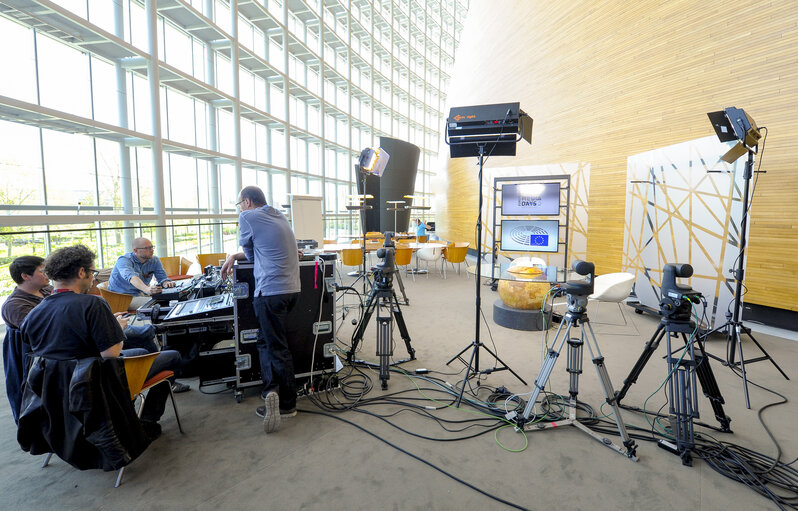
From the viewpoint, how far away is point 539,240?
6754 millimetres

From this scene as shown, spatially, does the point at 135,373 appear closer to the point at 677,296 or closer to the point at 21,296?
the point at 21,296

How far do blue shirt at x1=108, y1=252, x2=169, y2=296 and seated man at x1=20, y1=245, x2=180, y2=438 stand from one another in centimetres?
189

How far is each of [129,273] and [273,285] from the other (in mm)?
2031

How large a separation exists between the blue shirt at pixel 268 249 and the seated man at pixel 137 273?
5.27 feet

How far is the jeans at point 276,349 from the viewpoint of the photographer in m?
2.46

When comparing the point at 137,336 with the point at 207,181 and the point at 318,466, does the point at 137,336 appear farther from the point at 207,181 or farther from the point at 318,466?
the point at 207,181

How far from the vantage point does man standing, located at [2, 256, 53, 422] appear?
1955mm

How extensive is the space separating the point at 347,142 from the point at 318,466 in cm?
1255

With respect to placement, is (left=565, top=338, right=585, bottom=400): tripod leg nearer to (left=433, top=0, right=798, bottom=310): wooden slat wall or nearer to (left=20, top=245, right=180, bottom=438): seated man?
(left=20, top=245, right=180, bottom=438): seated man

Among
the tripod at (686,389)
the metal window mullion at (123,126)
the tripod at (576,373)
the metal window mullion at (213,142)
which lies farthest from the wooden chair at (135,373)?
the metal window mullion at (213,142)

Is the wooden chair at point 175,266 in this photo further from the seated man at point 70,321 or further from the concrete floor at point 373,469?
the seated man at point 70,321

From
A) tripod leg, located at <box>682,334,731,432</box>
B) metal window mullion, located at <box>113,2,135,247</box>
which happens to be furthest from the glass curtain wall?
tripod leg, located at <box>682,334,731,432</box>

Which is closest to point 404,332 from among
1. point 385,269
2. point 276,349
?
point 385,269

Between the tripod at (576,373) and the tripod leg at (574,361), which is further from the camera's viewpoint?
the tripod leg at (574,361)
